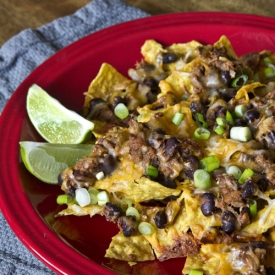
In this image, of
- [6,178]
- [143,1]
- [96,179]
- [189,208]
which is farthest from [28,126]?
[143,1]

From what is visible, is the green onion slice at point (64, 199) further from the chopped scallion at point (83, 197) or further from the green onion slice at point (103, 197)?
the green onion slice at point (103, 197)

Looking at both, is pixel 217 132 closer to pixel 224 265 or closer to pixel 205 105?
pixel 205 105

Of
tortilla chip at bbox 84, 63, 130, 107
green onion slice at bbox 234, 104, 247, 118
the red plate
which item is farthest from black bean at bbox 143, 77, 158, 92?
green onion slice at bbox 234, 104, 247, 118

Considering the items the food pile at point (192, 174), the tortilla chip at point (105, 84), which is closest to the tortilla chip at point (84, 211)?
the food pile at point (192, 174)

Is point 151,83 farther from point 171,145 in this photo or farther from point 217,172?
point 217,172

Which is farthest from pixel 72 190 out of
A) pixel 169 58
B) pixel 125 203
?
pixel 169 58

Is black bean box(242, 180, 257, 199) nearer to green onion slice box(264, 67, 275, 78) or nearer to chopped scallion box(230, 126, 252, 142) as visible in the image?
chopped scallion box(230, 126, 252, 142)
